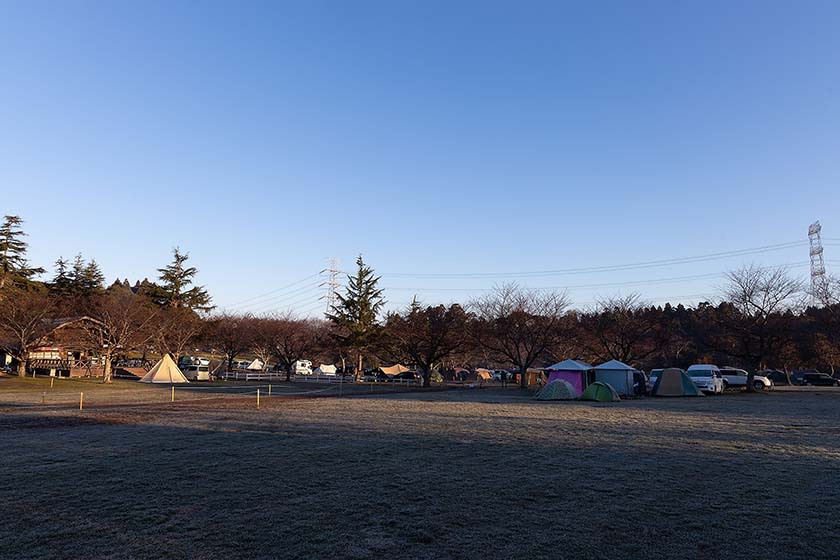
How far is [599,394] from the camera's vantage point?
28938 mm

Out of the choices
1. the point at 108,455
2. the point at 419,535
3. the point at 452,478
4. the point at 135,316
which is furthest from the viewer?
the point at 135,316

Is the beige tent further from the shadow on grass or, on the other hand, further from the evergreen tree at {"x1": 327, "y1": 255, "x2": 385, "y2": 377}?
the shadow on grass

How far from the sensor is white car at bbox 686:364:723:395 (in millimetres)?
36031

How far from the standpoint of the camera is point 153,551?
5648mm

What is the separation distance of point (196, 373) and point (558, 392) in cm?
3286

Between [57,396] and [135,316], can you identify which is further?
[135,316]

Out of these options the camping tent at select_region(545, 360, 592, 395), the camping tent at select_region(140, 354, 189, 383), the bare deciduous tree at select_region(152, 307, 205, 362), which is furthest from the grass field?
the bare deciduous tree at select_region(152, 307, 205, 362)

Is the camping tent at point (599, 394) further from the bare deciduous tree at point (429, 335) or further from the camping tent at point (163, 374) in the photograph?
the camping tent at point (163, 374)

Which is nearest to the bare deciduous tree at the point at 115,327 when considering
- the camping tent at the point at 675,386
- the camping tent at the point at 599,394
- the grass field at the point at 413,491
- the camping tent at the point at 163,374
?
the camping tent at the point at 163,374

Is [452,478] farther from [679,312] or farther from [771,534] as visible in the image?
[679,312]

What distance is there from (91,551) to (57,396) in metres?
26.4

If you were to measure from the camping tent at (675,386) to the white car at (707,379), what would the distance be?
194 centimetres

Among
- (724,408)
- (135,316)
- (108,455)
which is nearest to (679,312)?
(724,408)

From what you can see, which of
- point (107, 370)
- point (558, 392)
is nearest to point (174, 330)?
point (107, 370)
